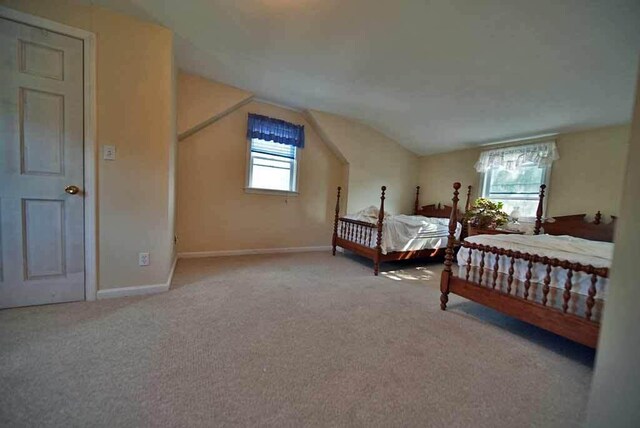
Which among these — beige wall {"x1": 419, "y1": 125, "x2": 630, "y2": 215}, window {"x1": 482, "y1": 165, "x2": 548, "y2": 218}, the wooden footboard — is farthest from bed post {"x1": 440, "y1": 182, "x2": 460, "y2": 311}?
window {"x1": 482, "y1": 165, "x2": 548, "y2": 218}

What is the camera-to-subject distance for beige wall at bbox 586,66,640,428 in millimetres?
484

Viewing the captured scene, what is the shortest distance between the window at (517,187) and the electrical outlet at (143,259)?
194 inches

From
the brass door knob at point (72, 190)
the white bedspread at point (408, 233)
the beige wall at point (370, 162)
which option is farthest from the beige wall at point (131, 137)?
the white bedspread at point (408, 233)

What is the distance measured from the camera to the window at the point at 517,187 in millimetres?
3801

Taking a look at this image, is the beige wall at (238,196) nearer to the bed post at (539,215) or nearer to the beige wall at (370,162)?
the beige wall at (370,162)

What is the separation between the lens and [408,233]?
3.50 metres

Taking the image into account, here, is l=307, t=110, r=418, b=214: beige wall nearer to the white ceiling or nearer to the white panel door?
the white ceiling

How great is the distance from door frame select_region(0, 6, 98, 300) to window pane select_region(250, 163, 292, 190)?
2.06m

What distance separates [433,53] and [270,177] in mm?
2692

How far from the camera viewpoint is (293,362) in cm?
147

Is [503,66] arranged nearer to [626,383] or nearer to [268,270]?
[626,383]

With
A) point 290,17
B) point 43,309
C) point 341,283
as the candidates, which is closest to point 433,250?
point 341,283

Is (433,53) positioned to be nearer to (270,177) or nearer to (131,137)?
(270,177)

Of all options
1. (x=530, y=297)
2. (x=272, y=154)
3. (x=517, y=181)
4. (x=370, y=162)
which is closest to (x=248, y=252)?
(x=272, y=154)
